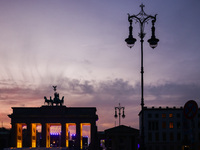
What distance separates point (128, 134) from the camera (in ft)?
335

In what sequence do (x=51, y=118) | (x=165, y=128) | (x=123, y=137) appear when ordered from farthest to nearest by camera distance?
(x=51, y=118) < (x=165, y=128) < (x=123, y=137)

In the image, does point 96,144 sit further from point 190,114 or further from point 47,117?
point 190,114

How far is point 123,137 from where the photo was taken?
104m

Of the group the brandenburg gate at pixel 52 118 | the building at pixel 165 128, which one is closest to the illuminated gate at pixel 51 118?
the brandenburg gate at pixel 52 118

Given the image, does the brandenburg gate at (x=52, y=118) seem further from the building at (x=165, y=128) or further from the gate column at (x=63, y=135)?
the building at (x=165, y=128)

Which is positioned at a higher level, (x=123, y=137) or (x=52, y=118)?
(x=52, y=118)

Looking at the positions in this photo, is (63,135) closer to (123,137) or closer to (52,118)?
(52,118)

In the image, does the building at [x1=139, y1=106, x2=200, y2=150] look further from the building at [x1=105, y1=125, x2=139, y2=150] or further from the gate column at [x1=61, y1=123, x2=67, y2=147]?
the gate column at [x1=61, y1=123, x2=67, y2=147]

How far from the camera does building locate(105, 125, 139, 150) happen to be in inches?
4024

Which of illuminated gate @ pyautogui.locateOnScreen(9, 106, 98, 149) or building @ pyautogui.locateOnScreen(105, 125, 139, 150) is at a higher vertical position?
illuminated gate @ pyautogui.locateOnScreen(9, 106, 98, 149)

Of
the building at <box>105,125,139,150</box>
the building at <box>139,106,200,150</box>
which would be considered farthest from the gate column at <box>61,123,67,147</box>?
the building at <box>139,106,200,150</box>

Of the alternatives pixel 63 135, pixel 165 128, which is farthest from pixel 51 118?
pixel 165 128

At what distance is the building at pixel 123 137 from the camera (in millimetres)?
102213

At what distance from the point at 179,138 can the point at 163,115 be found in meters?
9.53
